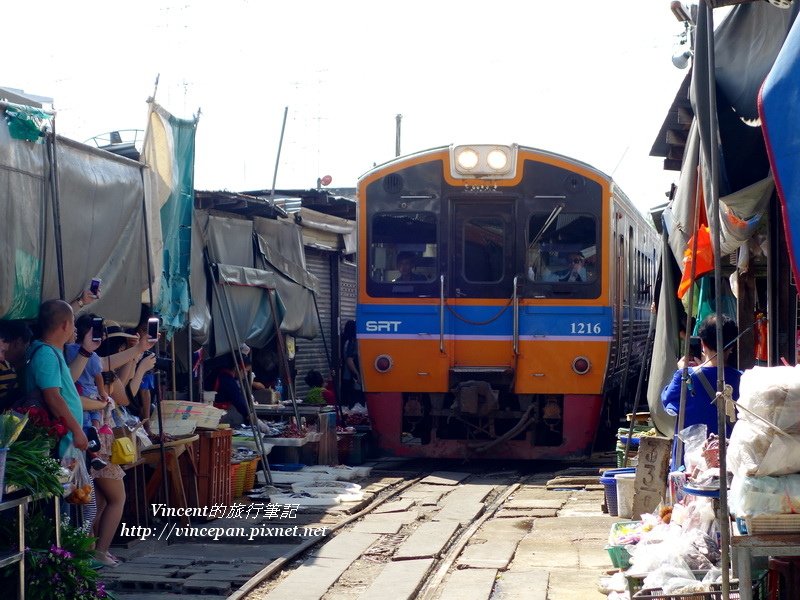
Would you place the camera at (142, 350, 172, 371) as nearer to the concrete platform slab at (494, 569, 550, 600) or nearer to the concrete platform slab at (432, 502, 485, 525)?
the concrete platform slab at (432, 502, 485, 525)

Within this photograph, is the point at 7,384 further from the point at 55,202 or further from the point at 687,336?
the point at 687,336

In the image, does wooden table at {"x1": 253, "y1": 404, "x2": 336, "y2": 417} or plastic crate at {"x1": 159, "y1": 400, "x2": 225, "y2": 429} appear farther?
wooden table at {"x1": 253, "y1": 404, "x2": 336, "y2": 417}

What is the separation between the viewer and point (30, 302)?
6129 millimetres

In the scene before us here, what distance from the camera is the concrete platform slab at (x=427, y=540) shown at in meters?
7.34

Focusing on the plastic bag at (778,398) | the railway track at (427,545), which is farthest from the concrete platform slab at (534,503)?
the plastic bag at (778,398)

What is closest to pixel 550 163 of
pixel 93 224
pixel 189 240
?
pixel 189 240

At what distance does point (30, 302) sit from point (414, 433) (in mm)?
6253

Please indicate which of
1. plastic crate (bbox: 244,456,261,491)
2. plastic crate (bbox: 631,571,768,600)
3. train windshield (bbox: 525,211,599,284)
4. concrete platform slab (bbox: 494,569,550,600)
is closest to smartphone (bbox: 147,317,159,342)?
plastic crate (bbox: 244,456,261,491)

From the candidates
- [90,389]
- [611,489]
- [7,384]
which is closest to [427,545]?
[611,489]

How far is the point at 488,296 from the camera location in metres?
11.2

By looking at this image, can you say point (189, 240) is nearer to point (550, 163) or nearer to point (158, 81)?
point (158, 81)

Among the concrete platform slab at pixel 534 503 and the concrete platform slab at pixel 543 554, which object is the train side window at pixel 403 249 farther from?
the concrete platform slab at pixel 543 554

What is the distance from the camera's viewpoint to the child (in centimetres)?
668

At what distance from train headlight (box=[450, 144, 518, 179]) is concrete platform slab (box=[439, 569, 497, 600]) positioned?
5.30 meters
